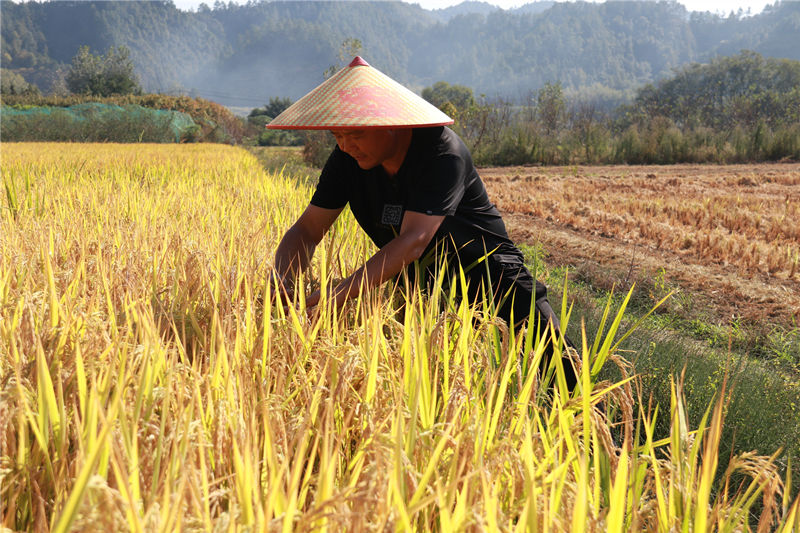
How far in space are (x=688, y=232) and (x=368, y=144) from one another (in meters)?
4.32

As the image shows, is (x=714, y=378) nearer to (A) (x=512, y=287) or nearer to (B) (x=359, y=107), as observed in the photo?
(A) (x=512, y=287)

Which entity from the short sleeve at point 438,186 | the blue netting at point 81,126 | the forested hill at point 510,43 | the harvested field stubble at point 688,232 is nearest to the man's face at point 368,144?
the short sleeve at point 438,186

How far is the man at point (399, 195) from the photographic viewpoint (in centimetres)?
159

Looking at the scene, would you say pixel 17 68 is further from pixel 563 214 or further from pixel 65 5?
pixel 563 214

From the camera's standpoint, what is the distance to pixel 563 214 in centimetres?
625

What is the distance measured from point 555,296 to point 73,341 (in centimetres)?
298

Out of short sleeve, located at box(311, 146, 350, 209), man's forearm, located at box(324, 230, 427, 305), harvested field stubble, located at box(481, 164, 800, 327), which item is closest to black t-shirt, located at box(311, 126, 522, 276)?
short sleeve, located at box(311, 146, 350, 209)

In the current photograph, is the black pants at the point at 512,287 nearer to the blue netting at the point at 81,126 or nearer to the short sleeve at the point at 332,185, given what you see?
the short sleeve at the point at 332,185

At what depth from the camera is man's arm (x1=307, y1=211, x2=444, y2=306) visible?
1.53 metres

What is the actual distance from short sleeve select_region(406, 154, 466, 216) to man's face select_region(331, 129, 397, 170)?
133 millimetres

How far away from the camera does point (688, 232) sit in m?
5.11

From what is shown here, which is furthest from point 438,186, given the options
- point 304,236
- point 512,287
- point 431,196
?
point 304,236

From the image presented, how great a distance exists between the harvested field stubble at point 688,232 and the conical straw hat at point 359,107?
1.94m

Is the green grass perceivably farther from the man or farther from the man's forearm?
the man's forearm
